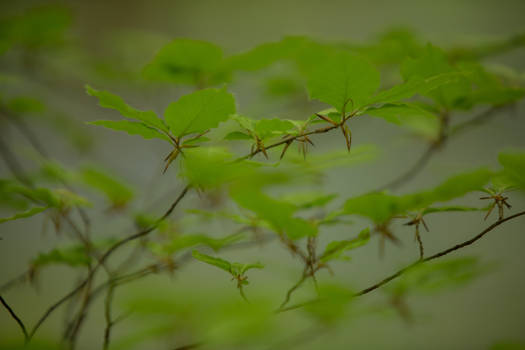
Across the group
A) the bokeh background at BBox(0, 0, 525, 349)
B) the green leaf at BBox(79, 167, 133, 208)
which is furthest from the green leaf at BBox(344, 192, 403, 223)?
the bokeh background at BBox(0, 0, 525, 349)

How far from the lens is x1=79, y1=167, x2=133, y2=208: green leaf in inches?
27.9

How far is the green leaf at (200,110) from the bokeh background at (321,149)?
0.72 m

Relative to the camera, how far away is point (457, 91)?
1.64 ft

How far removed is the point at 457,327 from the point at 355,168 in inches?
33.4

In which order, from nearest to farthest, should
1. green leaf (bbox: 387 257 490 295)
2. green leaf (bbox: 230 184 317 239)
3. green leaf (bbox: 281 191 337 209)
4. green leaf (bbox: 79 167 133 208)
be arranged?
green leaf (bbox: 230 184 317 239)
green leaf (bbox: 281 191 337 209)
green leaf (bbox: 387 257 490 295)
green leaf (bbox: 79 167 133 208)

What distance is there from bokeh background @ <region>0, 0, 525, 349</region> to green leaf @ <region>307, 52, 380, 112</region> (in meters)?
0.71

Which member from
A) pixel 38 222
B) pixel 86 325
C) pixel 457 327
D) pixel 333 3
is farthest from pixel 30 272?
pixel 333 3

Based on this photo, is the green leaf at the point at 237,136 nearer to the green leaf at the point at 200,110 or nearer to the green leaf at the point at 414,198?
the green leaf at the point at 200,110

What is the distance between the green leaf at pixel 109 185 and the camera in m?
0.71

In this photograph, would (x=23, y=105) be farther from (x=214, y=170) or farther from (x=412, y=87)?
(x=412, y=87)

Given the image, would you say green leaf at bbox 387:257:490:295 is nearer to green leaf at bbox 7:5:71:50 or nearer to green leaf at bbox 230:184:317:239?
green leaf at bbox 230:184:317:239

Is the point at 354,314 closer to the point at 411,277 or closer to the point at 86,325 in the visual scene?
the point at 411,277

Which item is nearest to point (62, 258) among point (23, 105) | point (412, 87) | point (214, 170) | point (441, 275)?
point (214, 170)

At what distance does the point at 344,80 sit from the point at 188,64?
1.12 feet
